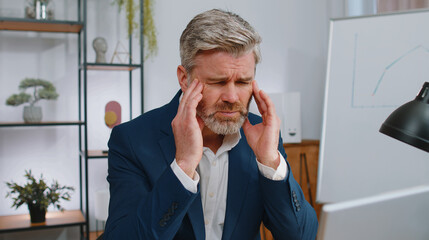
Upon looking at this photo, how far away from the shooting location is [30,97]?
9.02 ft

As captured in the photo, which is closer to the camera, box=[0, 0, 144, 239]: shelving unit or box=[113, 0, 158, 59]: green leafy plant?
box=[0, 0, 144, 239]: shelving unit

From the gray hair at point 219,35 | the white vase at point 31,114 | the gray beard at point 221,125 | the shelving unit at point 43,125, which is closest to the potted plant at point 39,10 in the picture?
the shelving unit at point 43,125

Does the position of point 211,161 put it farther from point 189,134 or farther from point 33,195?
point 33,195

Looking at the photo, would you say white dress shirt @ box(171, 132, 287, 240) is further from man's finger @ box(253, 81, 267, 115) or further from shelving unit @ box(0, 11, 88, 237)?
shelving unit @ box(0, 11, 88, 237)

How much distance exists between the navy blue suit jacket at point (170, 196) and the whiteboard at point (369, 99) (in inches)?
35.1

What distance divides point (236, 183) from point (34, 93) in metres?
1.80

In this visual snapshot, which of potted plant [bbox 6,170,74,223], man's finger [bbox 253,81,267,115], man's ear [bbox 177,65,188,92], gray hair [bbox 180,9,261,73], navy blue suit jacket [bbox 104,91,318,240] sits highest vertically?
gray hair [bbox 180,9,261,73]

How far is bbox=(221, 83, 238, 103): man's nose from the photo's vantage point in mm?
1364

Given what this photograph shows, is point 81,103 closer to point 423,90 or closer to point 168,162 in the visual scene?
point 168,162

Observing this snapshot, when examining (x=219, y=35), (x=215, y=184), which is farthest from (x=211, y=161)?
(x=219, y=35)

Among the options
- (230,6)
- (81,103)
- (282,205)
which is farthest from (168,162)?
(230,6)

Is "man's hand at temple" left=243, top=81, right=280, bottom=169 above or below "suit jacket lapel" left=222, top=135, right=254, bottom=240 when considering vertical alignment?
above

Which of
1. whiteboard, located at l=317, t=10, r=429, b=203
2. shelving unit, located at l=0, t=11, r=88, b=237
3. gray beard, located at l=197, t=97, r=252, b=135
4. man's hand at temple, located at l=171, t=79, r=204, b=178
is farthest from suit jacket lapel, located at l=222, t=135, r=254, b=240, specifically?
shelving unit, located at l=0, t=11, r=88, b=237

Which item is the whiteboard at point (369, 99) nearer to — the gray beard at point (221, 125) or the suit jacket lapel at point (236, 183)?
the suit jacket lapel at point (236, 183)
